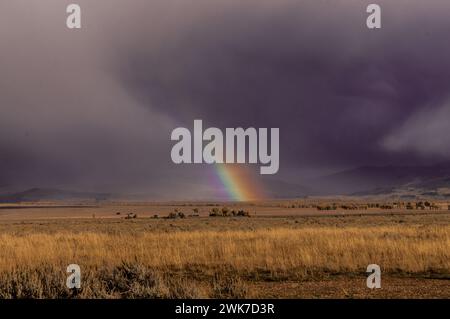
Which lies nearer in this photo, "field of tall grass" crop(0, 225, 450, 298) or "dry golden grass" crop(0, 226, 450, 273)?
"field of tall grass" crop(0, 225, 450, 298)

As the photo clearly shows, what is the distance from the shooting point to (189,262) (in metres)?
18.4

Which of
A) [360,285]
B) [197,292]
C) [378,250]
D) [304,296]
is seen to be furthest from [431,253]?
[197,292]

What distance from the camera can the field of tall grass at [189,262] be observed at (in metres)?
12.0

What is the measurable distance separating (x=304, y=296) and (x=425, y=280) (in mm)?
3997

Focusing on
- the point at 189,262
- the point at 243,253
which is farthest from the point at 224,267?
the point at 243,253

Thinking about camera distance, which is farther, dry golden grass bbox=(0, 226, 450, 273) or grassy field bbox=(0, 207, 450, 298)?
dry golden grass bbox=(0, 226, 450, 273)

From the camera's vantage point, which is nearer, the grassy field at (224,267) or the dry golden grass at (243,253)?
the grassy field at (224,267)

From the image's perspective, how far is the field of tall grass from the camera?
12.0 meters

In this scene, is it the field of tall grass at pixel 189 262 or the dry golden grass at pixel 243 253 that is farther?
the dry golden grass at pixel 243 253

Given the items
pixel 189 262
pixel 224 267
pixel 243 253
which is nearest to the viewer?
pixel 224 267

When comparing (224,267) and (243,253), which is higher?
(243,253)

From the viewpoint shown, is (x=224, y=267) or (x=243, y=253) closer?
(x=224, y=267)

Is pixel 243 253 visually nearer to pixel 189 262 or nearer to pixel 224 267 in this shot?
pixel 189 262
